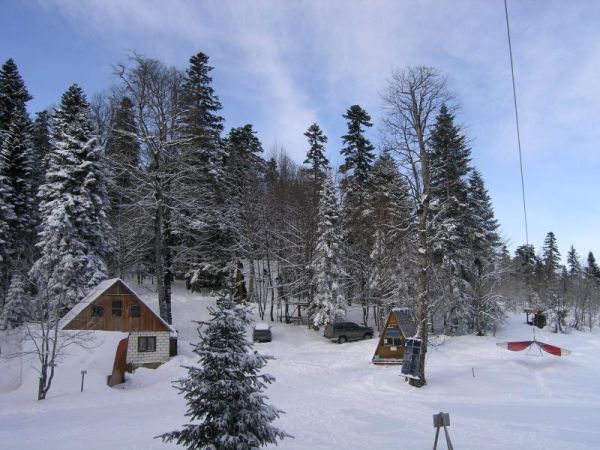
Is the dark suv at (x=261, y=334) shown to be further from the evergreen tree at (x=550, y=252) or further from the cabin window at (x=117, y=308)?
the evergreen tree at (x=550, y=252)

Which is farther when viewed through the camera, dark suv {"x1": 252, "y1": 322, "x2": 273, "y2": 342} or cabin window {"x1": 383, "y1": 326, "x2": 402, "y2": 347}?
dark suv {"x1": 252, "y1": 322, "x2": 273, "y2": 342}

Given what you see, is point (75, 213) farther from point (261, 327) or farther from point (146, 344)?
point (261, 327)

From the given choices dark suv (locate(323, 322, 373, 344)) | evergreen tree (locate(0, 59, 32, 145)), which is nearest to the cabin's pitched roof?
dark suv (locate(323, 322, 373, 344))

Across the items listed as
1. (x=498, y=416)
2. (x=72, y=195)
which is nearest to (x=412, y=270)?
(x=498, y=416)

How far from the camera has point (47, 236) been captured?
26.3 m

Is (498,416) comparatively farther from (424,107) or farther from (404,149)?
(424,107)

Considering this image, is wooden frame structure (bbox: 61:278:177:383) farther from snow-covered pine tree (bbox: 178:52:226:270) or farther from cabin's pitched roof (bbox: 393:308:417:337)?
cabin's pitched roof (bbox: 393:308:417:337)

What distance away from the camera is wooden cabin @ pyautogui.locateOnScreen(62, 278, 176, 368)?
23594mm

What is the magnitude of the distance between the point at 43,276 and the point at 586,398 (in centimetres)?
2366

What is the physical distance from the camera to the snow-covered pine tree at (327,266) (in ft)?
109

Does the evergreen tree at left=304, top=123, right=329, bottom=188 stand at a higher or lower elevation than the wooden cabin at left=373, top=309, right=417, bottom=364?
higher

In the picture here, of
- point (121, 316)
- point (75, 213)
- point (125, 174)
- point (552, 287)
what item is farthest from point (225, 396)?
point (552, 287)

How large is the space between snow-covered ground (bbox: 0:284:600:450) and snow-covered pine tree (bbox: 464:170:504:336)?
7.57m

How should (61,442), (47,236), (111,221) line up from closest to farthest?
(61,442) → (47,236) → (111,221)
